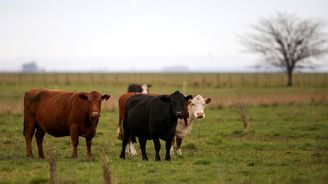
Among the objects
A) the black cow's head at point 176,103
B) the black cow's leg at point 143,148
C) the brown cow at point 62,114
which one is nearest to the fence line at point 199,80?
the brown cow at point 62,114

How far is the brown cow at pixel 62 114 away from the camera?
14109mm

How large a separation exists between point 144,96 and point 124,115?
0.76 meters

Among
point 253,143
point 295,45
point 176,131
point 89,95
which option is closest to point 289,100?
point 253,143

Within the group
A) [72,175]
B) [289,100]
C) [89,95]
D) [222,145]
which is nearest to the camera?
[72,175]

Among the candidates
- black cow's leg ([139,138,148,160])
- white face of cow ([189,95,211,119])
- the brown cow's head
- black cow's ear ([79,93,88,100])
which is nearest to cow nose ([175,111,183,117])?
black cow's leg ([139,138,148,160])

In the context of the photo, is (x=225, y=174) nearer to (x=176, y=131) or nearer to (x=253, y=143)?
(x=176, y=131)

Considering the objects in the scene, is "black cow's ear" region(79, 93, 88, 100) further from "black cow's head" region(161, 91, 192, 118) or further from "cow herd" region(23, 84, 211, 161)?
"black cow's head" region(161, 91, 192, 118)

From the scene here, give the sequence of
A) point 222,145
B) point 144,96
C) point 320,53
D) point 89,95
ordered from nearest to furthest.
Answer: point 89,95 < point 144,96 < point 222,145 < point 320,53

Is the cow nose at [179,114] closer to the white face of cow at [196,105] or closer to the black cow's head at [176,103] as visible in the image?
the black cow's head at [176,103]

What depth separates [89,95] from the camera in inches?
554

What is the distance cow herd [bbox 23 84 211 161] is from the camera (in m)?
14.0

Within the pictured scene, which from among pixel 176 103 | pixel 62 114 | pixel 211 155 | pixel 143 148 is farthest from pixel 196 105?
pixel 62 114

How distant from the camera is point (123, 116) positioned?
15750 millimetres

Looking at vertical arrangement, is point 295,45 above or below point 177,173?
above
